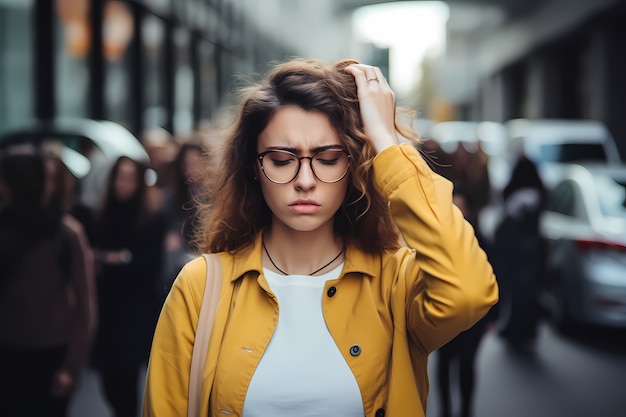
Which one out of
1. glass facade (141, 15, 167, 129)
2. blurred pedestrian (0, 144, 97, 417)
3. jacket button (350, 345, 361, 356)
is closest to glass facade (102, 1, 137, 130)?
glass facade (141, 15, 167, 129)

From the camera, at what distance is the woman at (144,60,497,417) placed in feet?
7.63

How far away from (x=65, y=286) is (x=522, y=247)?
16.9 feet

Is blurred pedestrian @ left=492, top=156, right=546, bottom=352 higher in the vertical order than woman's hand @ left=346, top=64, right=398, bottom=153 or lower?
lower

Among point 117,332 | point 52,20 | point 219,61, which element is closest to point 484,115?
point 219,61

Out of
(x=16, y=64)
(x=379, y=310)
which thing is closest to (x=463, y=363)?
(x=379, y=310)

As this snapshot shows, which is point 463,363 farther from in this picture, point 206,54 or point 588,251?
point 206,54

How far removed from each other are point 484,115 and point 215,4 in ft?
110

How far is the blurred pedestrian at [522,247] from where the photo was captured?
8.66 metres

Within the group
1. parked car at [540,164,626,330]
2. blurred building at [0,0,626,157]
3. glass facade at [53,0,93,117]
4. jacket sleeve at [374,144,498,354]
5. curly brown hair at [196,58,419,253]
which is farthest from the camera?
glass facade at [53,0,93,117]

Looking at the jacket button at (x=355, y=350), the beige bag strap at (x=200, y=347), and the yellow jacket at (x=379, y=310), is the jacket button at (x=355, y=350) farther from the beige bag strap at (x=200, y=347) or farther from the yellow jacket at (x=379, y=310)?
the beige bag strap at (x=200, y=347)

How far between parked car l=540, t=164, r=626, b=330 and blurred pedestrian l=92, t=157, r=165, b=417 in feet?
15.0

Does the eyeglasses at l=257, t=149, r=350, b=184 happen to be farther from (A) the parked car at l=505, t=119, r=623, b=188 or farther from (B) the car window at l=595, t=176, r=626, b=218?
(A) the parked car at l=505, t=119, r=623, b=188

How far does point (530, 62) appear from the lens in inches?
1571

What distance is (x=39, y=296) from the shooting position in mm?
4621
